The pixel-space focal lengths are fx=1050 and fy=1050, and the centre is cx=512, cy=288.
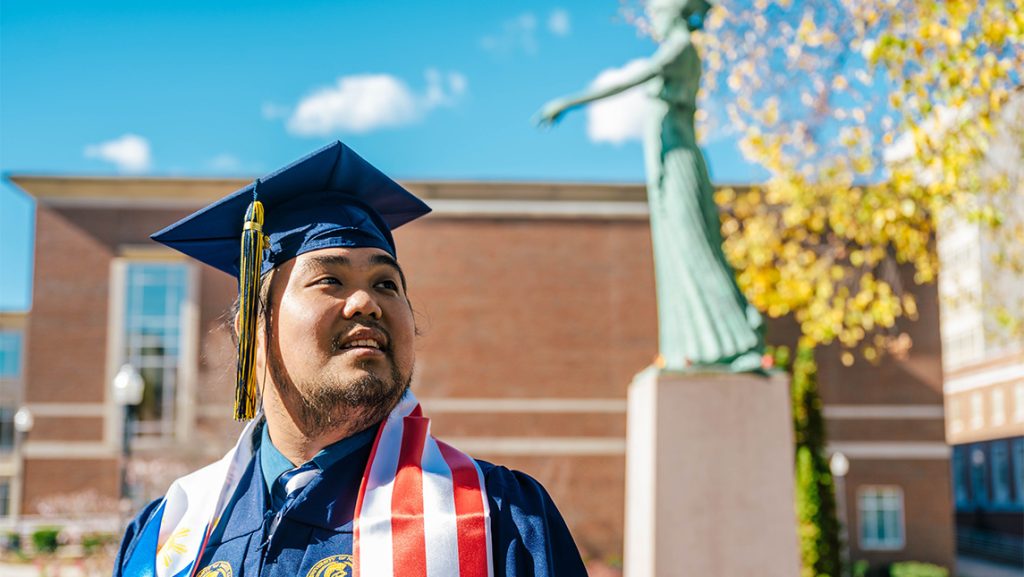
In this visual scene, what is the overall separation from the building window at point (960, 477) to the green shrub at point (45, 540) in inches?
1357

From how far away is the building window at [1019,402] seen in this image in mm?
38594

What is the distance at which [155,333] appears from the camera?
90.2 feet

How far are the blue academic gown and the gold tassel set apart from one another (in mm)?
186

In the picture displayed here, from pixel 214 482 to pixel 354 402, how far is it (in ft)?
1.42

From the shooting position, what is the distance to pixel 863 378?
27.0 m

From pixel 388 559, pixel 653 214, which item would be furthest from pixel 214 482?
pixel 653 214

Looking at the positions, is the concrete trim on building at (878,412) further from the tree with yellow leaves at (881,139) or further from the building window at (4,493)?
the building window at (4,493)

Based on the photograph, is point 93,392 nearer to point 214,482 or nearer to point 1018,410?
point 214,482

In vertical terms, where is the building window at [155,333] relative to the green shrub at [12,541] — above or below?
above

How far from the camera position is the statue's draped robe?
7.26 metres

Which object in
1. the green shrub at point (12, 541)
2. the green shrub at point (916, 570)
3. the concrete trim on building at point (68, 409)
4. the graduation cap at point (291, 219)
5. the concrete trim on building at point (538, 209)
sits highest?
the concrete trim on building at point (538, 209)

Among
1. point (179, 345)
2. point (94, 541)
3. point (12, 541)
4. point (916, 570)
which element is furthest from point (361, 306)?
point (12, 541)

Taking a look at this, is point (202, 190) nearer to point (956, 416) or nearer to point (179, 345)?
point (179, 345)

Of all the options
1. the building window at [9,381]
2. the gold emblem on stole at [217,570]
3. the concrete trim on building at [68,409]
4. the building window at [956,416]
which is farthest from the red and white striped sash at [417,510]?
the building window at [956,416]
